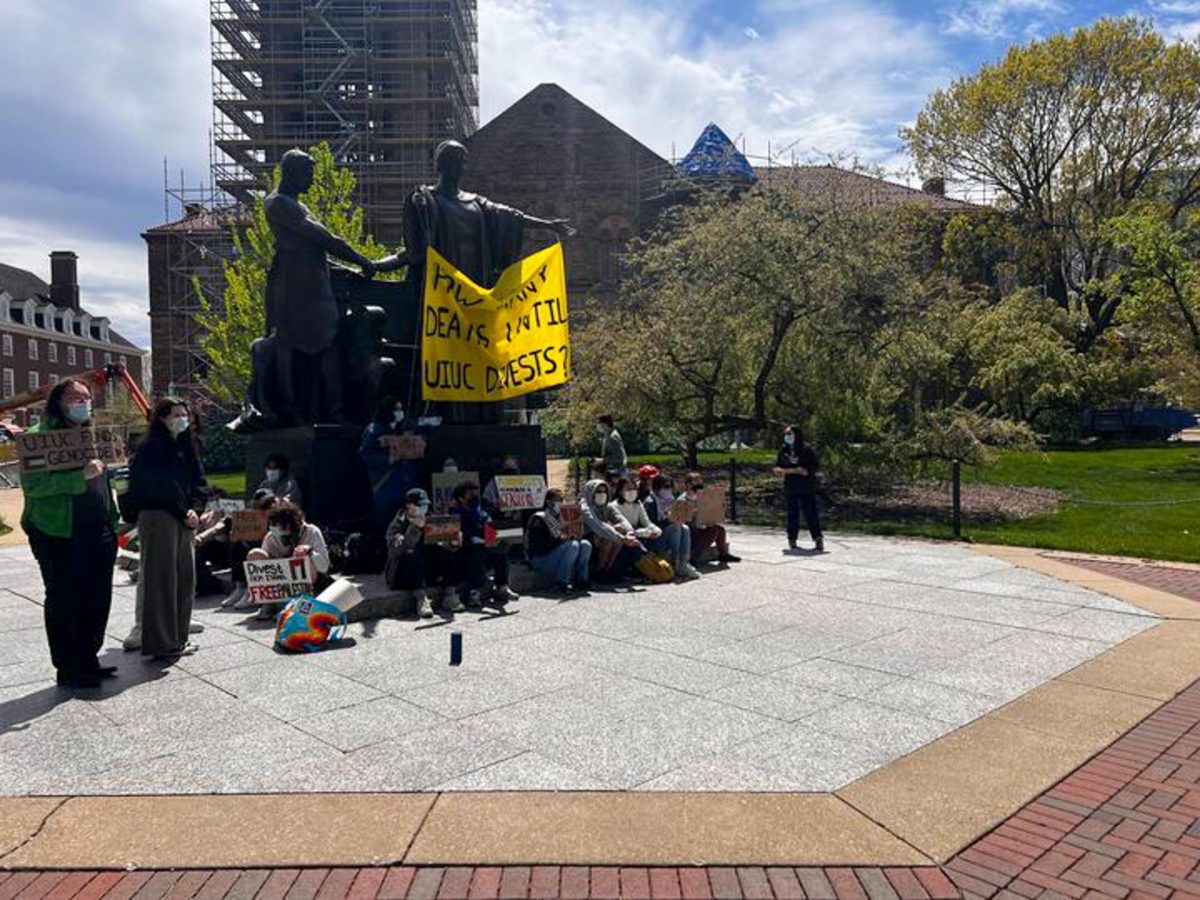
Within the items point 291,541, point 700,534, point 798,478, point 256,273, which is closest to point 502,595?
point 291,541

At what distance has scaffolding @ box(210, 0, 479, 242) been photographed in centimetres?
4503

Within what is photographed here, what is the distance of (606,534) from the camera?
31.7ft

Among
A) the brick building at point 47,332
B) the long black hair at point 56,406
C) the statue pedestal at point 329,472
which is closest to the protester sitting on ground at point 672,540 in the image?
the statue pedestal at point 329,472

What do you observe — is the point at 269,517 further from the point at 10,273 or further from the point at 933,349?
the point at 10,273

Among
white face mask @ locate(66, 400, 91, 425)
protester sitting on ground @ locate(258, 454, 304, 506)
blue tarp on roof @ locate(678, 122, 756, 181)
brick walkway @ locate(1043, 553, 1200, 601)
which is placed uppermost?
blue tarp on roof @ locate(678, 122, 756, 181)

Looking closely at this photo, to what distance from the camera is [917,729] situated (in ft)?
16.6

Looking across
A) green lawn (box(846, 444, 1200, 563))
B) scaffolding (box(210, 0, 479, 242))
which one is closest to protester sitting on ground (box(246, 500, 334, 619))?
green lawn (box(846, 444, 1200, 563))

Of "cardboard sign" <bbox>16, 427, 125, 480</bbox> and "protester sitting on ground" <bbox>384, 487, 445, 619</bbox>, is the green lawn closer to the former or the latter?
"protester sitting on ground" <bbox>384, 487, 445, 619</bbox>

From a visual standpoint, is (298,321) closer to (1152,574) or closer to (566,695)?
(566,695)

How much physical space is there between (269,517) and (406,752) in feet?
12.2

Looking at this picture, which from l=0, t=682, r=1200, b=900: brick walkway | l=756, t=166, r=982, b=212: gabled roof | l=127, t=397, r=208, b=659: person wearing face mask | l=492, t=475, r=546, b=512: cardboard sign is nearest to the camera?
l=0, t=682, r=1200, b=900: brick walkway

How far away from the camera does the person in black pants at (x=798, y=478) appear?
1226 cm

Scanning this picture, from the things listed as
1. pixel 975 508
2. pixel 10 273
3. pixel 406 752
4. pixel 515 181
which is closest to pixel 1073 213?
pixel 515 181

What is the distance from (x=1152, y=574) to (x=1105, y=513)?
258 inches
